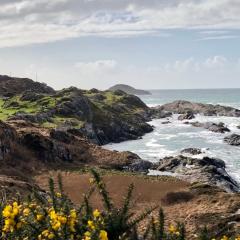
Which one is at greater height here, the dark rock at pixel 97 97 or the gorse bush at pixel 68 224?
the gorse bush at pixel 68 224

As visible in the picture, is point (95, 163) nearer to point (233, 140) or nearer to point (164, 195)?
point (164, 195)

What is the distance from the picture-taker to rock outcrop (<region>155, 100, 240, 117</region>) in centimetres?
14888

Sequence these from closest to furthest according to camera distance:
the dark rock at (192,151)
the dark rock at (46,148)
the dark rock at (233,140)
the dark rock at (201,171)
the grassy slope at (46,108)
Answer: the dark rock at (201,171), the dark rock at (46,148), the dark rock at (192,151), the grassy slope at (46,108), the dark rock at (233,140)

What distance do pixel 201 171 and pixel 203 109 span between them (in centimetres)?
10554

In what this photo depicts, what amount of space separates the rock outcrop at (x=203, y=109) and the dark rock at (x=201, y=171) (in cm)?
8956

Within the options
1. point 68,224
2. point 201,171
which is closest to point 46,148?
point 201,171

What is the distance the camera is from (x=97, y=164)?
54.9 meters

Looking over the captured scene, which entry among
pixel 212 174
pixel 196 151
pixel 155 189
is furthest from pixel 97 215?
pixel 196 151

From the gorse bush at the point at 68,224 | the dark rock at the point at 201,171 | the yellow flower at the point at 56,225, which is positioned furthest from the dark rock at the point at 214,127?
the yellow flower at the point at 56,225

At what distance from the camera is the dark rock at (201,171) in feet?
159

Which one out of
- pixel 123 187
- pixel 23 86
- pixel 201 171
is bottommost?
pixel 201 171

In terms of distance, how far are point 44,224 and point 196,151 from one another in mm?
67205

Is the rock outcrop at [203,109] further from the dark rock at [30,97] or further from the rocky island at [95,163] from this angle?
the dark rock at [30,97]

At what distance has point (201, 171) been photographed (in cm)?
5222
